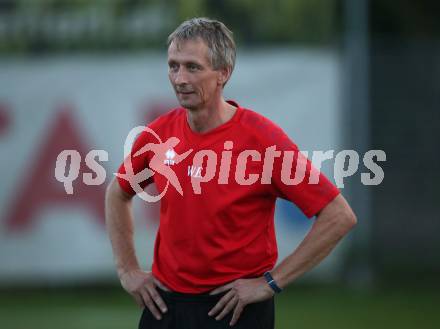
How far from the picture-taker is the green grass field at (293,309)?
912cm

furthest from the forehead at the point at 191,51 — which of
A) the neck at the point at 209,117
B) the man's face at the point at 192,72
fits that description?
the neck at the point at 209,117

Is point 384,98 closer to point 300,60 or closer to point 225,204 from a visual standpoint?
point 300,60

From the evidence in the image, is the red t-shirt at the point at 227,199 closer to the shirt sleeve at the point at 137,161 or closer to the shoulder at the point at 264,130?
the shoulder at the point at 264,130

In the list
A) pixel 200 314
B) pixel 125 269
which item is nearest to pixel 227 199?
pixel 200 314

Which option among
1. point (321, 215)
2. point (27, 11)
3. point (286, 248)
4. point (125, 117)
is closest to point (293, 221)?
point (286, 248)

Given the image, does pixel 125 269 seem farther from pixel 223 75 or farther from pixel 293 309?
pixel 293 309

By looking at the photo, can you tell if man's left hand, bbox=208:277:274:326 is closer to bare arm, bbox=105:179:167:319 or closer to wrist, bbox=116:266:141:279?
bare arm, bbox=105:179:167:319

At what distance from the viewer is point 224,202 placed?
4.51 meters

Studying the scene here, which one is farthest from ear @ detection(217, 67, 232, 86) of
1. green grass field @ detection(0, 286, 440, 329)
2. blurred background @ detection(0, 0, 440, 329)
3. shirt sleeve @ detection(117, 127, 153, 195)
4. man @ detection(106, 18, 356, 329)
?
blurred background @ detection(0, 0, 440, 329)

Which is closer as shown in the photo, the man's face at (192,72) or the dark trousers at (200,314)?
the man's face at (192,72)

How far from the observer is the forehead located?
4508 millimetres

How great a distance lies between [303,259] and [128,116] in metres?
6.28

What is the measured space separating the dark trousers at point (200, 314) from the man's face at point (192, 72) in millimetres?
922

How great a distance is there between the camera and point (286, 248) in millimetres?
10305
